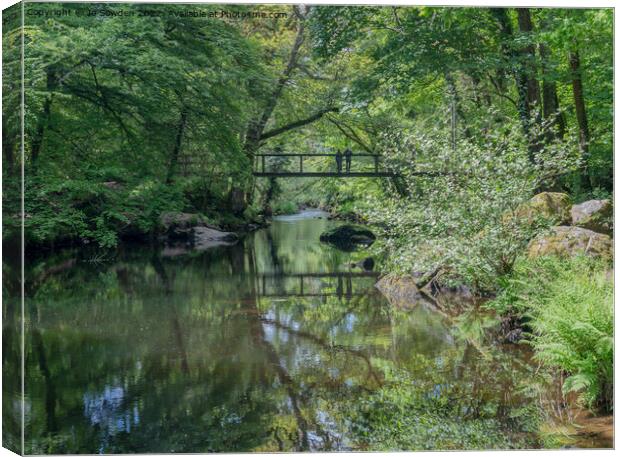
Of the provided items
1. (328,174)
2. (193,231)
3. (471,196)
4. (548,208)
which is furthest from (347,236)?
(471,196)

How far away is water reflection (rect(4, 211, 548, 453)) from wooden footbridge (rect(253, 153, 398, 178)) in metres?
1.66

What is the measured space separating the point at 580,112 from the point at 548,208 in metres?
1.24

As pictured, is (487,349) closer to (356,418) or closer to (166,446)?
(356,418)

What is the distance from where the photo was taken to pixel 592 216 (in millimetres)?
9227

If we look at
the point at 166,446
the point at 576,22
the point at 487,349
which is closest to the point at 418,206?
the point at 487,349

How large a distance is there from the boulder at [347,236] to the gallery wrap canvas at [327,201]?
5.56 m

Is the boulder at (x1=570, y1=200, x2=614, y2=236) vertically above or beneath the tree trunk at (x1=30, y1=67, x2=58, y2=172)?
beneath

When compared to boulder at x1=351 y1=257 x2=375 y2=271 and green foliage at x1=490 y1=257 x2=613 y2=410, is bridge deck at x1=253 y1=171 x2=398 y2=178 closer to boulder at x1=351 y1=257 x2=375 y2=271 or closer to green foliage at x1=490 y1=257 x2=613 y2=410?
boulder at x1=351 y1=257 x2=375 y2=271

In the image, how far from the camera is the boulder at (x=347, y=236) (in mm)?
18528

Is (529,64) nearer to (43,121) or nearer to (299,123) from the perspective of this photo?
(299,123)

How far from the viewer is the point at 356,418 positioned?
617 cm

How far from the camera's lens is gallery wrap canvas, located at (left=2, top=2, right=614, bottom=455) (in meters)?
6.05

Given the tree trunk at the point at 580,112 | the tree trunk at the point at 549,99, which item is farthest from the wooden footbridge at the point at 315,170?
the tree trunk at the point at 580,112

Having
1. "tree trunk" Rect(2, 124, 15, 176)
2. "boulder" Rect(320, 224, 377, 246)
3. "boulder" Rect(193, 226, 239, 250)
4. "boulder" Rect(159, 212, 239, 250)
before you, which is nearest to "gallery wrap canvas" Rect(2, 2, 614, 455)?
"tree trunk" Rect(2, 124, 15, 176)
